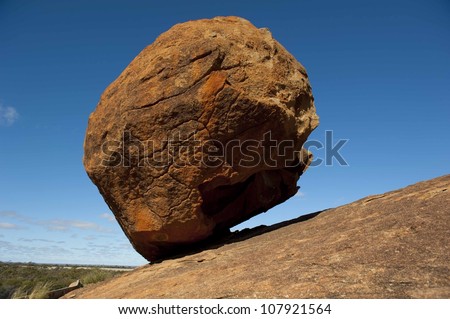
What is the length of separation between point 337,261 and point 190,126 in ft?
12.3

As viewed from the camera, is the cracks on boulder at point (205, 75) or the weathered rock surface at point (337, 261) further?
the cracks on boulder at point (205, 75)

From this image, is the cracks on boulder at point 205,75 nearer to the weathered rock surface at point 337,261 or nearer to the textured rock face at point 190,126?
the textured rock face at point 190,126

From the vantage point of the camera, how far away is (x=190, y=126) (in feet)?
24.2

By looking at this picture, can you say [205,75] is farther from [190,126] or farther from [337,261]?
[337,261]

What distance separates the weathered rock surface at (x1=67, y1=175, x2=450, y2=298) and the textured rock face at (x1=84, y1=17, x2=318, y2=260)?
1148 millimetres

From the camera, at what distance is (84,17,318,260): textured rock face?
24.4 feet

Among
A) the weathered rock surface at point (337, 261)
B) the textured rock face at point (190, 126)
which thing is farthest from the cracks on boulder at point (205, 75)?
the weathered rock surface at point (337, 261)

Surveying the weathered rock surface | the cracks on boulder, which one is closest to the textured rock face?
the cracks on boulder

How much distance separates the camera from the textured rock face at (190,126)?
7434mm

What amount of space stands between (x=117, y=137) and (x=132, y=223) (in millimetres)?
1935

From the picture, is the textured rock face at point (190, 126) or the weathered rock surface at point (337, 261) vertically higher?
the textured rock face at point (190, 126)

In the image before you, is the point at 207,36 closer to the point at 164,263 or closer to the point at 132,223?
the point at 132,223

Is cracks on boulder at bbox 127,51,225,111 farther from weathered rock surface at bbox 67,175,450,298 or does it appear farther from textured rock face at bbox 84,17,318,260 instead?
weathered rock surface at bbox 67,175,450,298

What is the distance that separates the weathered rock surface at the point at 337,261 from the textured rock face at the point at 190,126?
1.15 m
